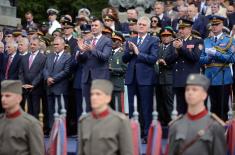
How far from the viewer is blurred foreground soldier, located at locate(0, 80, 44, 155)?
12.2 m

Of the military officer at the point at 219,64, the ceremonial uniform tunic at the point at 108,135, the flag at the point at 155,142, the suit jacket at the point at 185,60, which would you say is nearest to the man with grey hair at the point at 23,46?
the suit jacket at the point at 185,60

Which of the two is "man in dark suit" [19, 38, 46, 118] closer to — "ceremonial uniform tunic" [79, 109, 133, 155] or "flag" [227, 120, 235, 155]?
"flag" [227, 120, 235, 155]

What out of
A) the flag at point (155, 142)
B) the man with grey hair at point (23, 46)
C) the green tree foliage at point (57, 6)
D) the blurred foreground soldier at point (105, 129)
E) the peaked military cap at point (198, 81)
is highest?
the green tree foliage at point (57, 6)

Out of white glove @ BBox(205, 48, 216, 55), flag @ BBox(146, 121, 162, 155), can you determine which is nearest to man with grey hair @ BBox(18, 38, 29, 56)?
white glove @ BBox(205, 48, 216, 55)

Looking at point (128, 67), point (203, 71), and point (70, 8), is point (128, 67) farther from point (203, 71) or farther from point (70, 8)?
point (70, 8)

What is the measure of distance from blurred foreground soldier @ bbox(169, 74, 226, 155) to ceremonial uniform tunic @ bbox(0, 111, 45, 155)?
6.29 ft

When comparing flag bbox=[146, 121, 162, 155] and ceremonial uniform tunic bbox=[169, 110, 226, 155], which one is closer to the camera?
ceremonial uniform tunic bbox=[169, 110, 226, 155]

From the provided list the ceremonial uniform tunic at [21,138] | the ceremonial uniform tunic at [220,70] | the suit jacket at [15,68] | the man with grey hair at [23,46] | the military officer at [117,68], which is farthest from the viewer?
the man with grey hair at [23,46]

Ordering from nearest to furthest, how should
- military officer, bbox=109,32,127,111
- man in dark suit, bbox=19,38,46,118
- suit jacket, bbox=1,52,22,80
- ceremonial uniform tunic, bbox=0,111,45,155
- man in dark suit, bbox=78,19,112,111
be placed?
ceremonial uniform tunic, bbox=0,111,45,155
man in dark suit, bbox=78,19,112,111
military officer, bbox=109,32,127,111
man in dark suit, bbox=19,38,46,118
suit jacket, bbox=1,52,22,80

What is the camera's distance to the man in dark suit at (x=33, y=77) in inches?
A: 724

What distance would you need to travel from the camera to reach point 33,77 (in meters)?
18.4

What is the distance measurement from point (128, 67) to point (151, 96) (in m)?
0.69

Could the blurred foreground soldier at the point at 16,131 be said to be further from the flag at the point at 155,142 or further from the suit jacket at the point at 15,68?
the suit jacket at the point at 15,68

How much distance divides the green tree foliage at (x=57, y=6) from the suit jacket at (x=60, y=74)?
12.4m
